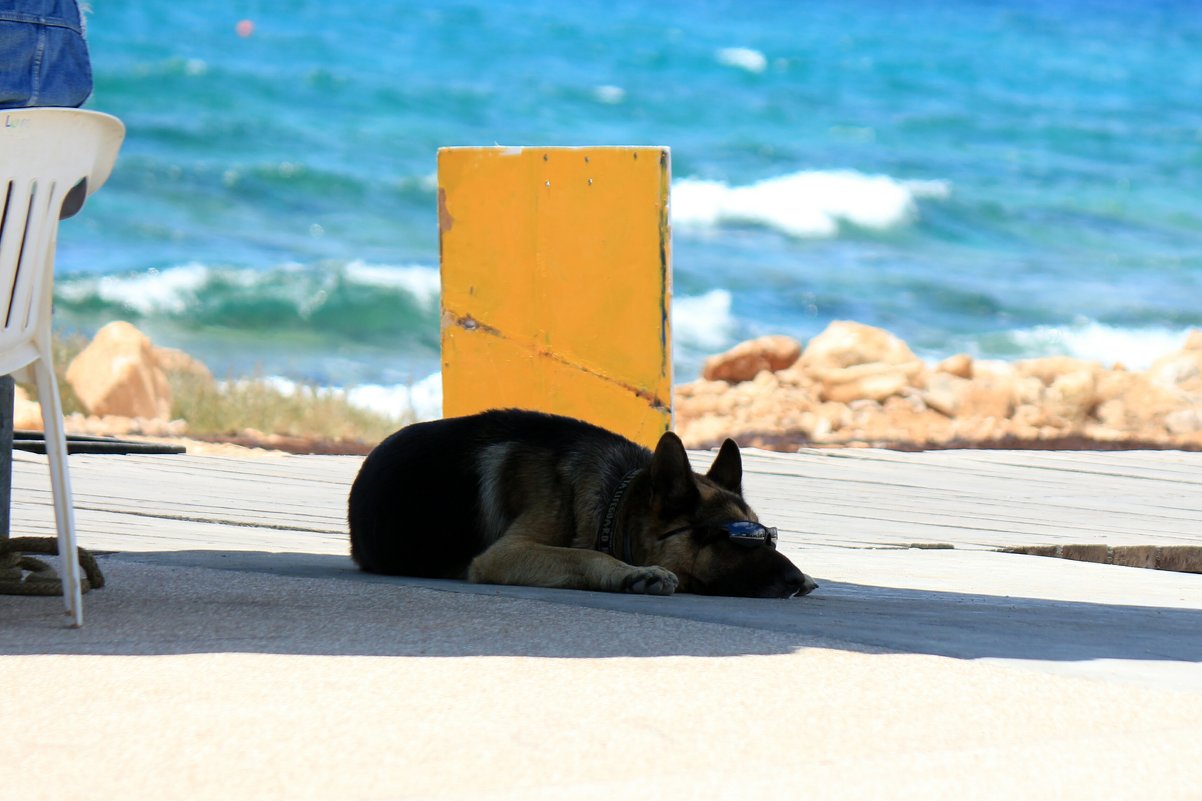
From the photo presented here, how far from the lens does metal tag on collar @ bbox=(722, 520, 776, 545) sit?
4.71 meters

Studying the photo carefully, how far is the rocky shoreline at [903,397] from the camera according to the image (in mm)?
12484

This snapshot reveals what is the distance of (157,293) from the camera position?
2194cm

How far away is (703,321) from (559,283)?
16.0 meters

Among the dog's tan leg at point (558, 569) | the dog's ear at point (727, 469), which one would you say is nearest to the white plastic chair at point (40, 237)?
the dog's tan leg at point (558, 569)

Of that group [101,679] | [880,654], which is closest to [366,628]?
[101,679]

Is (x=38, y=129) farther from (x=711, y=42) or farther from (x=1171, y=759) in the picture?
(x=711, y=42)

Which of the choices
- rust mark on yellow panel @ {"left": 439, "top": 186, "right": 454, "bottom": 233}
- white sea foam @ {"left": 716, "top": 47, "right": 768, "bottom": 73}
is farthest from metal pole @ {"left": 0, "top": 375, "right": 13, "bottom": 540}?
white sea foam @ {"left": 716, "top": 47, "right": 768, "bottom": 73}

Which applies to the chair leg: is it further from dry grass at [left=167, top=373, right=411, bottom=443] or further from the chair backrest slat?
dry grass at [left=167, top=373, right=411, bottom=443]

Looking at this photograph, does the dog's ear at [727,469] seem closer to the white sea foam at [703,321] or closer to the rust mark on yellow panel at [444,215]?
the rust mark on yellow panel at [444,215]

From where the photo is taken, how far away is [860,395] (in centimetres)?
1355

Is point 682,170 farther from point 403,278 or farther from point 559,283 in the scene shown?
point 559,283

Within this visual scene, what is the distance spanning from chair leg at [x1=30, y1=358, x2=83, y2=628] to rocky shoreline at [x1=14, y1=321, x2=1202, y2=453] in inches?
287

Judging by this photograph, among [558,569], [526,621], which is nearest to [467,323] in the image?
[558,569]

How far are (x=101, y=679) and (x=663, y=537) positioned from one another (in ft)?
6.52
